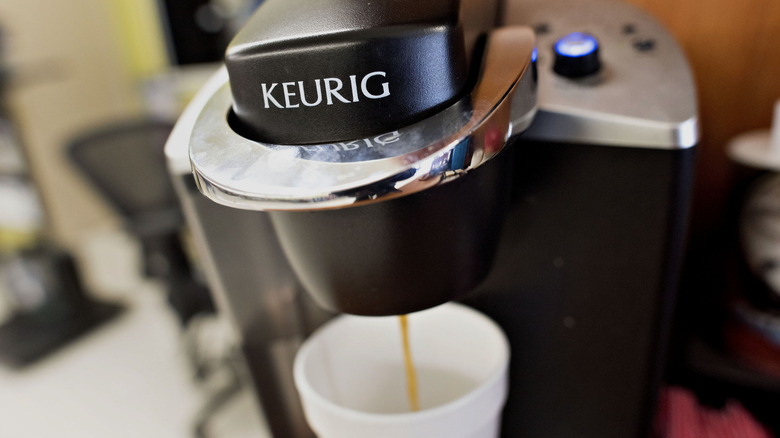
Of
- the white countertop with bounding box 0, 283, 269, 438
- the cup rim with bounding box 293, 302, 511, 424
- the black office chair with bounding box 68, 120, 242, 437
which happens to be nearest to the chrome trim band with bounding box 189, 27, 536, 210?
the cup rim with bounding box 293, 302, 511, 424

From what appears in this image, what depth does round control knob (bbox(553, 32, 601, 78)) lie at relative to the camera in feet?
0.96

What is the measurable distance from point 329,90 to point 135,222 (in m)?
1.01

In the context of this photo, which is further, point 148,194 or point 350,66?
point 148,194

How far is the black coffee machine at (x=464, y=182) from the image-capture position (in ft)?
0.72

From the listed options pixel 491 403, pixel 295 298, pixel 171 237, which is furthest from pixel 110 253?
pixel 491 403

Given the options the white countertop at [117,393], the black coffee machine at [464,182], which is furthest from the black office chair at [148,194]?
the black coffee machine at [464,182]

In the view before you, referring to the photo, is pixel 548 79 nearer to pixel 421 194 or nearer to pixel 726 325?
pixel 421 194

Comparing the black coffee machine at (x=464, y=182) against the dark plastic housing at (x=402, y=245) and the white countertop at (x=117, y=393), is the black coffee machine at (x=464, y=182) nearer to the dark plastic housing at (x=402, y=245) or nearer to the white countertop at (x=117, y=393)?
the dark plastic housing at (x=402, y=245)

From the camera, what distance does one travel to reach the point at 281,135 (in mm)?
238

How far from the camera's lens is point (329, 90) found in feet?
0.73

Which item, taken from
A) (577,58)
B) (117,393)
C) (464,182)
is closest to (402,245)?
(464,182)

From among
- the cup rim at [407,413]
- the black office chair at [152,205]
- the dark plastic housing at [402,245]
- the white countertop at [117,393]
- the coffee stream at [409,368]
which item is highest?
the dark plastic housing at [402,245]

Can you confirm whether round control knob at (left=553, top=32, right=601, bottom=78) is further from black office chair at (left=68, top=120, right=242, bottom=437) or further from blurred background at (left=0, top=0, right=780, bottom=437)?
black office chair at (left=68, top=120, right=242, bottom=437)

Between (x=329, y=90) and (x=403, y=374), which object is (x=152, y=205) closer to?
(x=403, y=374)
